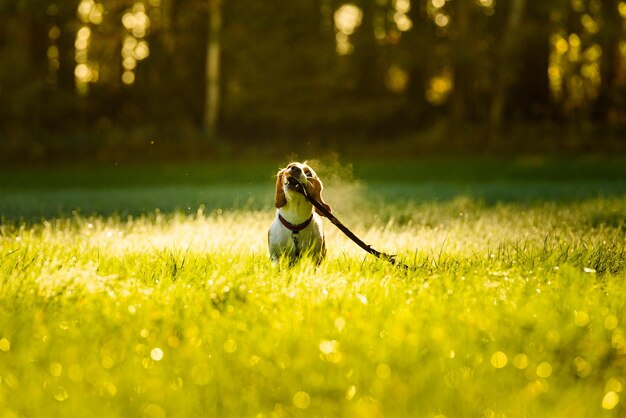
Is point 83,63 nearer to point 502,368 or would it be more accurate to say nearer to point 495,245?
point 495,245

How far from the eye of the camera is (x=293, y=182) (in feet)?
14.5

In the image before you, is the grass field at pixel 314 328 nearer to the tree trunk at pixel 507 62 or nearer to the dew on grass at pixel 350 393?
the dew on grass at pixel 350 393

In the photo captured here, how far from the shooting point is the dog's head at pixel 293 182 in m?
4.43

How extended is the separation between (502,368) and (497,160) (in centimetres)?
1852

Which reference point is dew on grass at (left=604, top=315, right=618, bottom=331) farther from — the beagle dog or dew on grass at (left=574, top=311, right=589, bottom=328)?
the beagle dog

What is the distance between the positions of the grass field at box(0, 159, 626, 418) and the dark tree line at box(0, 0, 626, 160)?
725 inches

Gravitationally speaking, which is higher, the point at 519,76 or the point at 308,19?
the point at 308,19

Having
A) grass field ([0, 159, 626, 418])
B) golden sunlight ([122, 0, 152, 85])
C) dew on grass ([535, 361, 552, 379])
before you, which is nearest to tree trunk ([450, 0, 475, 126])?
golden sunlight ([122, 0, 152, 85])

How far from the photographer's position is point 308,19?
83.7ft

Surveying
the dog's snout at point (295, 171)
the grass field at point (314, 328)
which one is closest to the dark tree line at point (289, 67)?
the grass field at point (314, 328)

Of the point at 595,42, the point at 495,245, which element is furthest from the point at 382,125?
the point at 495,245

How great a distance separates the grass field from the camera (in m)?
2.88

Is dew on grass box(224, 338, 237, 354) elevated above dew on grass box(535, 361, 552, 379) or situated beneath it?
situated beneath

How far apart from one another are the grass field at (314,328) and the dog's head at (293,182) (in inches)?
17.1
